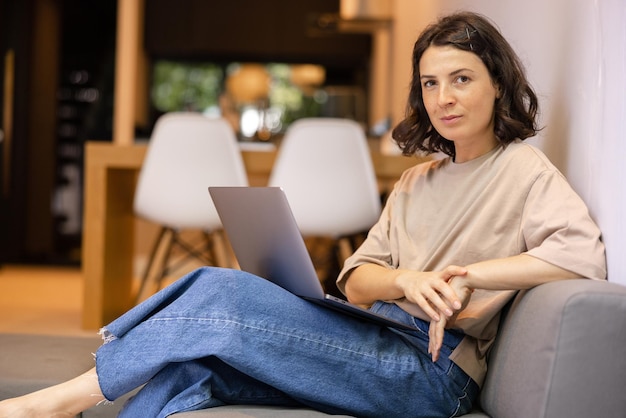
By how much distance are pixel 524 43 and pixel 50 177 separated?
5.30 meters

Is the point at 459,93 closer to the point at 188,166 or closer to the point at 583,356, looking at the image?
the point at 583,356

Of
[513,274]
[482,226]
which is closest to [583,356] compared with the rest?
[513,274]

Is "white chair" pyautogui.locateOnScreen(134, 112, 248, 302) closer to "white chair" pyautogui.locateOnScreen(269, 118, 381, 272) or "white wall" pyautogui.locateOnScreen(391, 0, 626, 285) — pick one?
"white chair" pyautogui.locateOnScreen(269, 118, 381, 272)

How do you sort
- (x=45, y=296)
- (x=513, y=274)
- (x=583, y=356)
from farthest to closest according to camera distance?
(x=45, y=296) < (x=513, y=274) < (x=583, y=356)

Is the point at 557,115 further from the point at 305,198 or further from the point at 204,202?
the point at 204,202

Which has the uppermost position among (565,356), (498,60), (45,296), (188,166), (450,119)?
(498,60)

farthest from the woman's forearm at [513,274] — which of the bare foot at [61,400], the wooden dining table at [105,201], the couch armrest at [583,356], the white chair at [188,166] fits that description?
the white chair at [188,166]

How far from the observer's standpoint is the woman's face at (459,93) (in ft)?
5.38

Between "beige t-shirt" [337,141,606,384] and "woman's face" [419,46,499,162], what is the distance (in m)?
0.08

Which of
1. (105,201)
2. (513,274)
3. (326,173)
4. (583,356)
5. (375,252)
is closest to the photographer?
(583,356)

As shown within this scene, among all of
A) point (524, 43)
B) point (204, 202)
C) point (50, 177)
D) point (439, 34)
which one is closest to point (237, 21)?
point (50, 177)

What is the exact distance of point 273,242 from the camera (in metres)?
1.64

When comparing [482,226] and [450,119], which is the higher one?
[450,119]

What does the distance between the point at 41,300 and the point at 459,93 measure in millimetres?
3602
